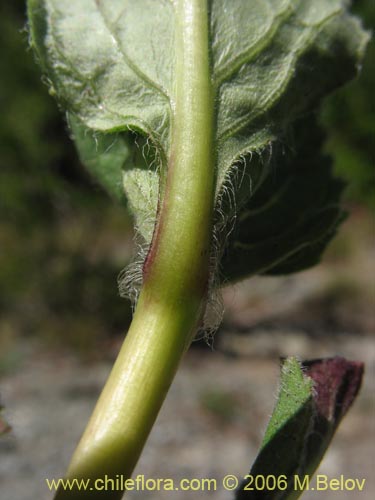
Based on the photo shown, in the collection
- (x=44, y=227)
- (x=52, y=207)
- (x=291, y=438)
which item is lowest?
(x=291, y=438)

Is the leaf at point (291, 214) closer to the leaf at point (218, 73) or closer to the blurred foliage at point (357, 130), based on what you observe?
the leaf at point (218, 73)

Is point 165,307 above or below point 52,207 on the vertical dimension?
below

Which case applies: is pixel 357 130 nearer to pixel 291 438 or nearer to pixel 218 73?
pixel 218 73

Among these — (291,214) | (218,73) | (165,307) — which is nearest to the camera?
(165,307)

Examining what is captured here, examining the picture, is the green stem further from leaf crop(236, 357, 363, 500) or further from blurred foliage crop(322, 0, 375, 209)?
blurred foliage crop(322, 0, 375, 209)

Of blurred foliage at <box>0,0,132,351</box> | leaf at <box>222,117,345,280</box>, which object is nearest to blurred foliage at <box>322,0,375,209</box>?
blurred foliage at <box>0,0,132,351</box>

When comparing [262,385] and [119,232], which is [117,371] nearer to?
[262,385]

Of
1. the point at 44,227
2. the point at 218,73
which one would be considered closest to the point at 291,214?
the point at 218,73
